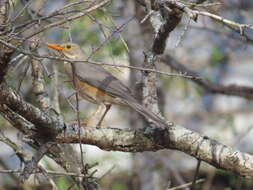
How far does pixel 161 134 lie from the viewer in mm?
4512

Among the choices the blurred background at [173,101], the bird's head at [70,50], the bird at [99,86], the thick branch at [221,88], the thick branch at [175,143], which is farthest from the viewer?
the blurred background at [173,101]

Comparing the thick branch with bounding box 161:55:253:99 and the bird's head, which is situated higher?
the bird's head

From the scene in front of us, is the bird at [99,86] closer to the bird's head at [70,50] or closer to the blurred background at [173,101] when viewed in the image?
the bird's head at [70,50]

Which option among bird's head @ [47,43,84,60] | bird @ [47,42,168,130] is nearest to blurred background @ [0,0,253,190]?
bird's head @ [47,43,84,60]

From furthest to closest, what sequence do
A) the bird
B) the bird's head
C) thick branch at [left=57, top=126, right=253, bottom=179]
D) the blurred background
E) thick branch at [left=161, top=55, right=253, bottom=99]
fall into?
the blurred background, thick branch at [left=161, top=55, right=253, bottom=99], the bird's head, the bird, thick branch at [left=57, top=126, right=253, bottom=179]

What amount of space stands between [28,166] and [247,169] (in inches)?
62.0

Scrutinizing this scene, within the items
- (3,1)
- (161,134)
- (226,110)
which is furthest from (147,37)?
(3,1)

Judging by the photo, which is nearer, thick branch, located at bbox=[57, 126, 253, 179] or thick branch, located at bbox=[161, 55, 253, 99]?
thick branch, located at bbox=[57, 126, 253, 179]

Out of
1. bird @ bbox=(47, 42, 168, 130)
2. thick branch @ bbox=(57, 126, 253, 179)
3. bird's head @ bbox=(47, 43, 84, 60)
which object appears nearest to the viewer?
thick branch @ bbox=(57, 126, 253, 179)

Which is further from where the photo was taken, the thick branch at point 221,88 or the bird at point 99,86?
the thick branch at point 221,88

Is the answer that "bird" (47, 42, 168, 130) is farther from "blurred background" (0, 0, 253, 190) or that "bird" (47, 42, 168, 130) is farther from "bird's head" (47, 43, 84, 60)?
"blurred background" (0, 0, 253, 190)

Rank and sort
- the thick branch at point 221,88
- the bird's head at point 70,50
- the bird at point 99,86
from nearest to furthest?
the bird at point 99,86
the bird's head at point 70,50
the thick branch at point 221,88

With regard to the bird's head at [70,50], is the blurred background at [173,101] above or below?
below

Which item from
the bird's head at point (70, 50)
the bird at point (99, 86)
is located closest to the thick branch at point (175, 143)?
the bird at point (99, 86)
